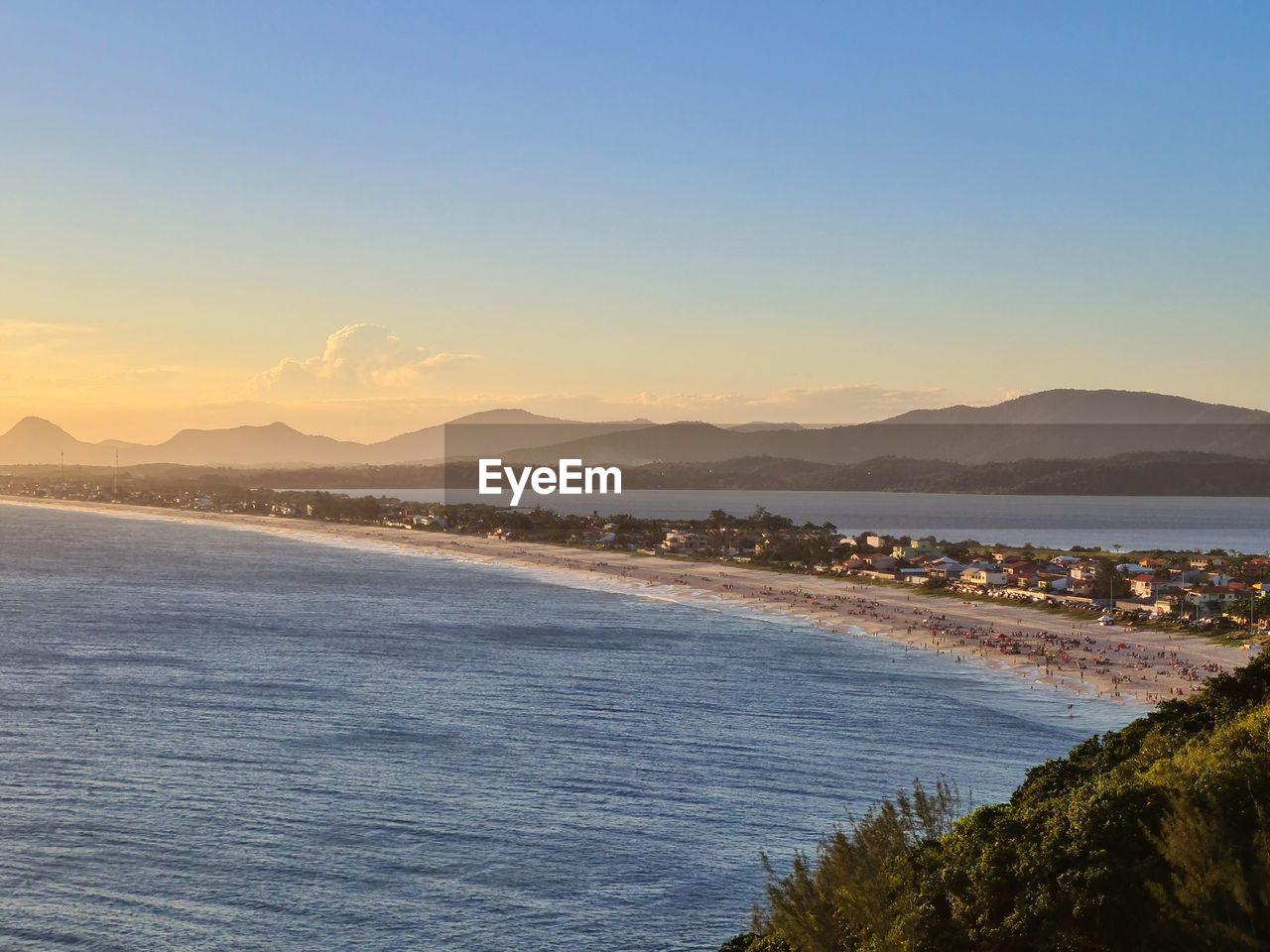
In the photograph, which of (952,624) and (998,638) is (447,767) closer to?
(998,638)

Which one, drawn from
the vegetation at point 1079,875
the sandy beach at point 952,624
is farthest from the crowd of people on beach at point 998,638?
the vegetation at point 1079,875

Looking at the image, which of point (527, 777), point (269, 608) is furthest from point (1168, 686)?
point (269, 608)

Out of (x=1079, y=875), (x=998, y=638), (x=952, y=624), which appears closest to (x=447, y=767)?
(x=1079, y=875)

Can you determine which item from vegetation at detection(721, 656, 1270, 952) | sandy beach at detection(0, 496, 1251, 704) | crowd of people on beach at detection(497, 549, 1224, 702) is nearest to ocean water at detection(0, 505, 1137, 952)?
crowd of people on beach at detection(497, 549, 1224, 702)

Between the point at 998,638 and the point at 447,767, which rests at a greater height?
the point at 998,638

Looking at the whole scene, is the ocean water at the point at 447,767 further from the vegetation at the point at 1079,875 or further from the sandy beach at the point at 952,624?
the vegetation at the point at 1079,875

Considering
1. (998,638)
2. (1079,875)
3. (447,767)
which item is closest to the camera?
(1079,875)

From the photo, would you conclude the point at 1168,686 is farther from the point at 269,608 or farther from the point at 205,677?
the point at 269,608

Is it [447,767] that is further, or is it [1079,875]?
[447,767]
